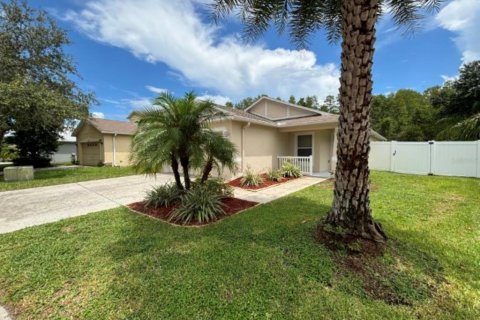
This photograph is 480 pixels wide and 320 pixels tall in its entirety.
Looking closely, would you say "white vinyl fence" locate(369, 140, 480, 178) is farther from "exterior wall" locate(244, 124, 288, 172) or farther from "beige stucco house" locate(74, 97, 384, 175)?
"exterior wall" locate(244, 124, 288, 172)

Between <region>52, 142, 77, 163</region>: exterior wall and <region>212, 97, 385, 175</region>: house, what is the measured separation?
31183 mm

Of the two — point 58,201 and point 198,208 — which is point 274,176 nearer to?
point 198,208

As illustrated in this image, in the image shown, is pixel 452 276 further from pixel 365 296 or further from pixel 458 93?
pixel 458 93

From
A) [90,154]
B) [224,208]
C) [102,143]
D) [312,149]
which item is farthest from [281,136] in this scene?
[90,154]

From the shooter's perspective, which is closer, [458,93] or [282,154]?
[282,154]

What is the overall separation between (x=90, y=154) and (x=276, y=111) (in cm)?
1896

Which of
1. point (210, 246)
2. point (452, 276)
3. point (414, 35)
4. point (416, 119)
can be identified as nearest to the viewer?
point (452, 276)

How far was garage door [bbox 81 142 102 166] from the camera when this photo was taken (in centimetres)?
2147

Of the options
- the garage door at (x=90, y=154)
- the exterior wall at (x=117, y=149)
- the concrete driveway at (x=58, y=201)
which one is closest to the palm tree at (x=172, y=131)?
the concrete driveway at (x=58, y=201)

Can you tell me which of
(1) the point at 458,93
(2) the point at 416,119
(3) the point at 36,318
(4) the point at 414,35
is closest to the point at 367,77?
(4) the point at 414,35

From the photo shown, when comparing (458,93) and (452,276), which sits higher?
(458,93)

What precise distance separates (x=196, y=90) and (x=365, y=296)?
19.0 feet

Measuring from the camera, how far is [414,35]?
215 inches

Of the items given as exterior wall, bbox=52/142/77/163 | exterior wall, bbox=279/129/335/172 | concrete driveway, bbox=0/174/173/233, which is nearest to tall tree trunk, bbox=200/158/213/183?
concrete driveway, bbox=0/174/173/233
